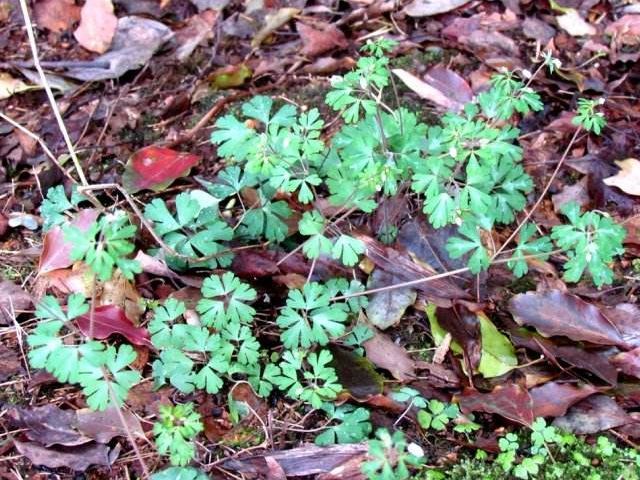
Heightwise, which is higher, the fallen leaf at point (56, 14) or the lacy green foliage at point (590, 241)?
the fallen leaf at point (56, 14)

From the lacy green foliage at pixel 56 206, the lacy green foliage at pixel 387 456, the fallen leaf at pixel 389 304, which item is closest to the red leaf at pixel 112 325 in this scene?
the lacy green foliage at pixel 56 206

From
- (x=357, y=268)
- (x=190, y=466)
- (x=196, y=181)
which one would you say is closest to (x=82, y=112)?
(x=196, y=181)

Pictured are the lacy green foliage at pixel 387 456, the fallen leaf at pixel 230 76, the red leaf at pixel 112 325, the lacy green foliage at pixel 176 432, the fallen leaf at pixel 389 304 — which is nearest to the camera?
the lacy green foliage at pixel 387 456

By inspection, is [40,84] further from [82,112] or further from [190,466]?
[190,466]

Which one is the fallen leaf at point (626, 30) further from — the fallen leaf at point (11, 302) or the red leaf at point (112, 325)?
the fallen leaf at point (11, 302)

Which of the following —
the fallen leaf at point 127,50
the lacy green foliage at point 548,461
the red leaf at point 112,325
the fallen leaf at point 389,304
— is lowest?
the lacy green foliage at point 548,461

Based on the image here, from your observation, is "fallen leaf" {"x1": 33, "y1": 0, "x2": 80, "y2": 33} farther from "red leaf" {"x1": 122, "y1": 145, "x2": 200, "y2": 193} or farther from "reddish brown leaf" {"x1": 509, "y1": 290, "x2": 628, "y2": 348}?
"reddish brown leaf" {"x1": 509, "y1": 290, "x2": 628, "y2": 348}
